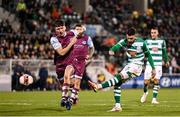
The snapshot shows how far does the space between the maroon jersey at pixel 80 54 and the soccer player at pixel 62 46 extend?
1.64 m

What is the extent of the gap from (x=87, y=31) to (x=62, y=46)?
22.3m

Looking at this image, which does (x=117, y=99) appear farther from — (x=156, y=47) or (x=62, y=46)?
(x=156, y=47)

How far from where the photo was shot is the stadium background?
115 feet

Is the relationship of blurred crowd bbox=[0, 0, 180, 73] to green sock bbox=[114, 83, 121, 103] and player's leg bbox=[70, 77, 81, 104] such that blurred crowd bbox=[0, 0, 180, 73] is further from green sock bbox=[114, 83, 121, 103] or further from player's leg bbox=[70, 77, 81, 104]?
green sock bbox=[114, 83, 121, 103]

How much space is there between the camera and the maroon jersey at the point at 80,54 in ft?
70.0

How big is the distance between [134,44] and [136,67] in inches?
27.0

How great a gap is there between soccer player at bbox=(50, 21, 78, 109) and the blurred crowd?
1598cm

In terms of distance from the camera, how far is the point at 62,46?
744 inches

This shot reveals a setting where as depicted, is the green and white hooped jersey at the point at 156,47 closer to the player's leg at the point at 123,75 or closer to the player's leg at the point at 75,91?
the player's leg at the point at 75,91

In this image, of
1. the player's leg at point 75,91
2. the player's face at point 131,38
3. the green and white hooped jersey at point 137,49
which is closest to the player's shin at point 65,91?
the player's leg at point 75,91

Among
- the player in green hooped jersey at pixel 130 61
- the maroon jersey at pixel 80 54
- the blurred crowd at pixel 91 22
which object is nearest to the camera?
the player in green hooped jersey at pixel 130 61

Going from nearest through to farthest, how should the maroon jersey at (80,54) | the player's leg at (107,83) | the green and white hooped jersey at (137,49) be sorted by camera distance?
the player's leg at (107,83) < the green and white hooped jersey at (137,49) < the maroon jersey at (80,54)

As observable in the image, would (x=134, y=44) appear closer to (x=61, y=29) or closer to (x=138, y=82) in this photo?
(x=61, y=29)

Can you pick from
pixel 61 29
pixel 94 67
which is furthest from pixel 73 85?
pixel 94 67
